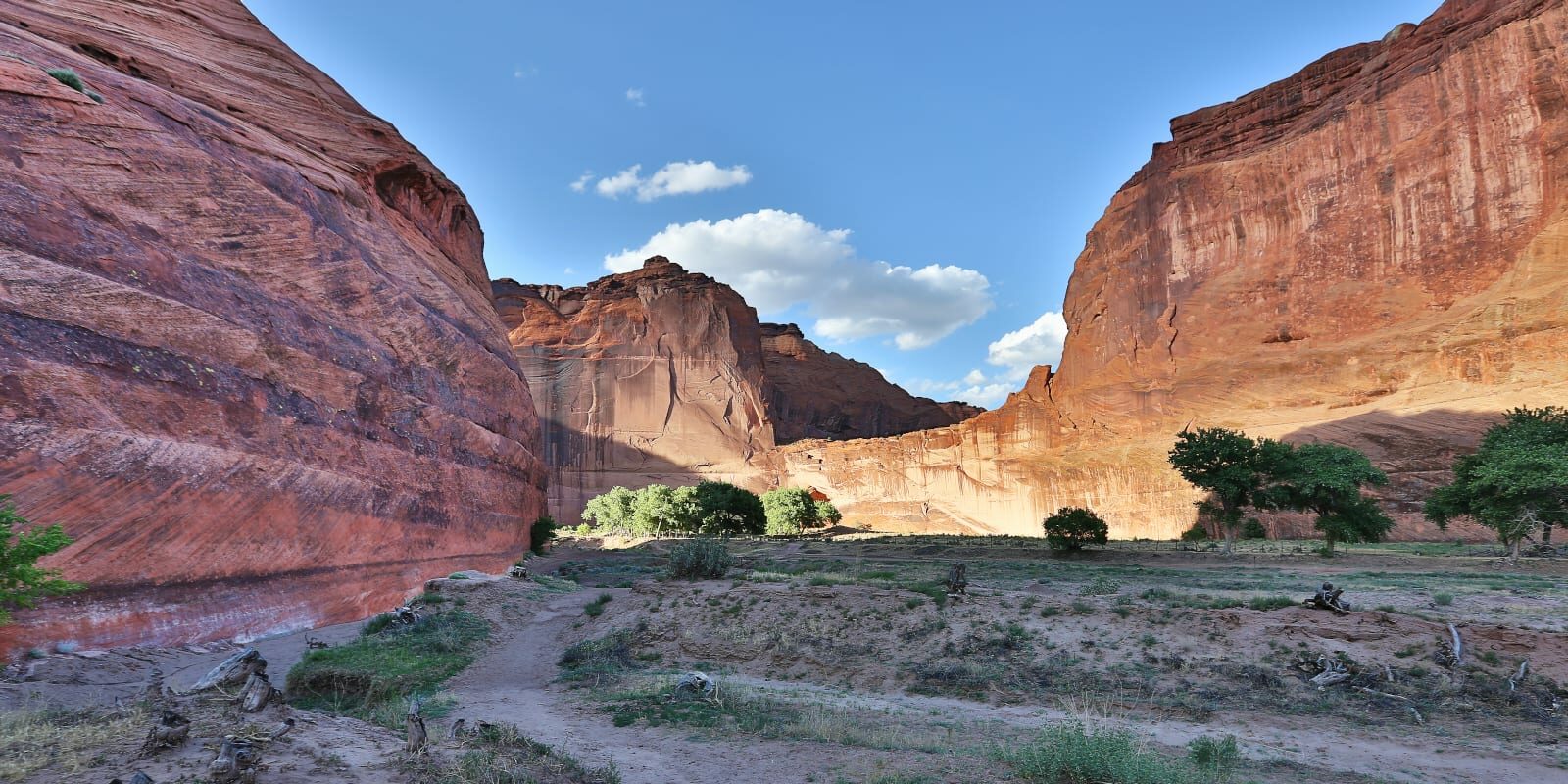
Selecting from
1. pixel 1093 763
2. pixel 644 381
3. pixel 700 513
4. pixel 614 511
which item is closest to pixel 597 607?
pixel 1093 763

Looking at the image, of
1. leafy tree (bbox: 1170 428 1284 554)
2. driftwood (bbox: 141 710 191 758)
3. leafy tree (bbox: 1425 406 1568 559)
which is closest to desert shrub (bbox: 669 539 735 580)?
driftwood (bbox: 141 710 191 758)

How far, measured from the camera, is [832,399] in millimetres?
111250

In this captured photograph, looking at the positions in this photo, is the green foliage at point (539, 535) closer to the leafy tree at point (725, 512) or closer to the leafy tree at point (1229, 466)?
the leafy tree at point (725, 512)

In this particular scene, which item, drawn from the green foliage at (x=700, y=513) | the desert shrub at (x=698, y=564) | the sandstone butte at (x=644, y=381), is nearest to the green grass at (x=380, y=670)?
the desert shrub at (x=698, y=564)

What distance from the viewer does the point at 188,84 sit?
2256 centimetres

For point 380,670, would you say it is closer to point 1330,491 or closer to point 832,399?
point 1330,491

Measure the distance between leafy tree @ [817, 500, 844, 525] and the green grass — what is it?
56.3 m

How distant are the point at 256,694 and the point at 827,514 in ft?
219

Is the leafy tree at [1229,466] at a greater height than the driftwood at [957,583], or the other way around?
the leafy tree at [1229,466]

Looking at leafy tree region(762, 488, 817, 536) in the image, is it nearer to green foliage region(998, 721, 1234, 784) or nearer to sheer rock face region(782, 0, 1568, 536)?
sheer rock face region(782, 0, 1568, 536)

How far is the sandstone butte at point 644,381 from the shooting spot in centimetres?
8488

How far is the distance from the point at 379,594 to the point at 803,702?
15.0m

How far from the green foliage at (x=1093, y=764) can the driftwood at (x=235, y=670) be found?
8.71 meters

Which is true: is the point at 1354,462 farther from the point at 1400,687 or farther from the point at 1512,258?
the point at 1512,258
